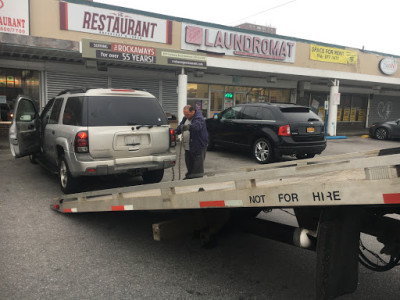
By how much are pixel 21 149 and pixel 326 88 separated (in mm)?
20086

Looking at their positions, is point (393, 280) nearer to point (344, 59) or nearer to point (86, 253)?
point (86, 253)

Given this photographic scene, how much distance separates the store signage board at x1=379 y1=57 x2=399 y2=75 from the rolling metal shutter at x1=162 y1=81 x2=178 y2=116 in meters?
12.7

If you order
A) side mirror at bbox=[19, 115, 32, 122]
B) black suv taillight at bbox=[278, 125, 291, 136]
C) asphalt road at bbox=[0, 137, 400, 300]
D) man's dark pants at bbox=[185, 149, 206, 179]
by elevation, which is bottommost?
asphalt road at bbox=[0, 137, 400, 300]

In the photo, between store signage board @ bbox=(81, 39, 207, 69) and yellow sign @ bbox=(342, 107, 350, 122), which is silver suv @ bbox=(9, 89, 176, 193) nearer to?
store signage board @ bbox=(81, 39, 207, 69)

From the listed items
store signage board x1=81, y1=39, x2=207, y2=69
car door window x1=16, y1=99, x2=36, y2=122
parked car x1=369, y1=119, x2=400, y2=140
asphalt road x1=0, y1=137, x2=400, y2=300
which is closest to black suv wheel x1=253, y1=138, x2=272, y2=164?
asphalt road x1=0, y1=137, x2=400, y2=300

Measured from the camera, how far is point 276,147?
8.94 m

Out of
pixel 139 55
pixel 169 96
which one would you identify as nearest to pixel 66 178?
pixel 139 55

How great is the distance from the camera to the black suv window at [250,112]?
979 centimetres

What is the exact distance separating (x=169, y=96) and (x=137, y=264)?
44.9 feet

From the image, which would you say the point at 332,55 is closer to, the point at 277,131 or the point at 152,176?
the point at 277,131

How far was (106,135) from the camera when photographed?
5.30 meters

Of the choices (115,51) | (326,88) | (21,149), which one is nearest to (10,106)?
(115,51)

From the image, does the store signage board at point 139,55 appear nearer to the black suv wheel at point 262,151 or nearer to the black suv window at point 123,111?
the black suv wheel at point 262,151

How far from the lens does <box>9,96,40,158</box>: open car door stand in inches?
260
